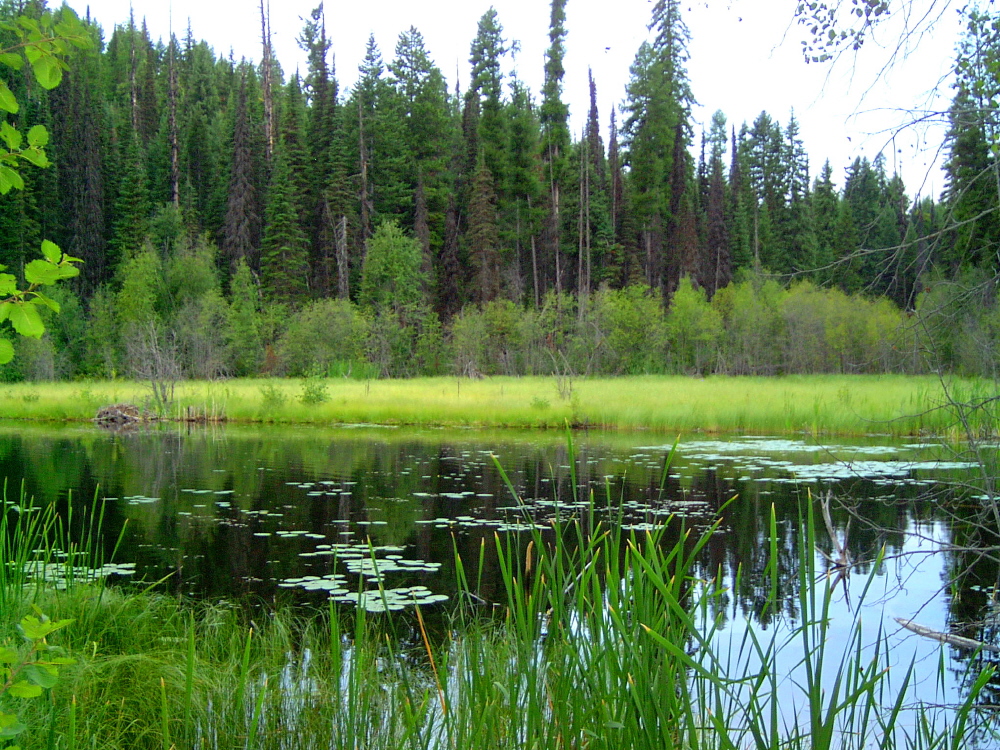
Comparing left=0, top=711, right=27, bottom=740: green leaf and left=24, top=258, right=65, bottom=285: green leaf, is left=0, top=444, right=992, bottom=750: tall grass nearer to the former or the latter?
left=0, top=711, right=27, bottom=740: green leaf

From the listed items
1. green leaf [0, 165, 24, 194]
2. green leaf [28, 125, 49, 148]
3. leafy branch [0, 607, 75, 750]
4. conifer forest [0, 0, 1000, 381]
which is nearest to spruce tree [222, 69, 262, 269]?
conifer forest [0, 0, 1000, 381]

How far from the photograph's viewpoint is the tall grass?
2.21m

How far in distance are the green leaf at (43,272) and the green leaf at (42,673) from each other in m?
0.80

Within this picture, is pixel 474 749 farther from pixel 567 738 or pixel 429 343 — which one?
Result: pixel 429 343

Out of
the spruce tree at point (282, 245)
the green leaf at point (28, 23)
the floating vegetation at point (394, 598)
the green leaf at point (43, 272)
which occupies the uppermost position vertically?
the spruce tree at point (282, 245)

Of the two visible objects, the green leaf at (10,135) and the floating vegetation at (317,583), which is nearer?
the green leaf at (10,135)

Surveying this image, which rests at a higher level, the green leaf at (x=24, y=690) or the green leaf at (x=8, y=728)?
the green leaf at (x=24, y=690)

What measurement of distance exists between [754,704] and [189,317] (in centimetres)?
3698

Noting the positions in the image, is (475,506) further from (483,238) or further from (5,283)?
(483,238)

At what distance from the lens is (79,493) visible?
1163cm

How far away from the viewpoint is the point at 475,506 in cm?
1106

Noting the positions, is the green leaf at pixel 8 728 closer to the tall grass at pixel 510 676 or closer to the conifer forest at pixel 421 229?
the tall grass at pixel 510 676

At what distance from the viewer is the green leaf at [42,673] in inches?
71.1

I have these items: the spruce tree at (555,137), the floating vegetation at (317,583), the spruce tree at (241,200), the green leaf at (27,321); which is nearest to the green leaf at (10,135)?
the green leaf at (27,321)
